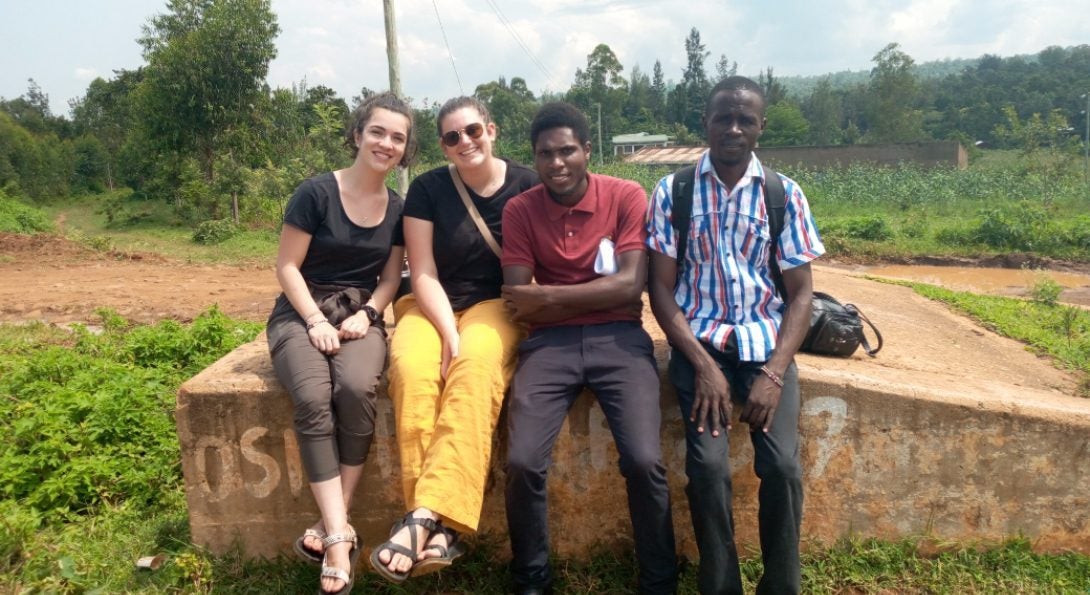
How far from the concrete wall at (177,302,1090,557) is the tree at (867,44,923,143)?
127 feet

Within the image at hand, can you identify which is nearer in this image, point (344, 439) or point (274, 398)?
point (344, 439)

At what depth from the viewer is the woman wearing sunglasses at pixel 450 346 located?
2318 mm

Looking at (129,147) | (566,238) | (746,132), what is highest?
(129,147)

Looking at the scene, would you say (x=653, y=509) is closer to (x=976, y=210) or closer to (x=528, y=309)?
(x=528, y=309)

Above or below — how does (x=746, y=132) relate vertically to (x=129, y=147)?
below

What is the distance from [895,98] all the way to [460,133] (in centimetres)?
4089

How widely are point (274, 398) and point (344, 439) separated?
0.38 m

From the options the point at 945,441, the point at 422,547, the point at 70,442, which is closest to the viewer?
the point at 422,547

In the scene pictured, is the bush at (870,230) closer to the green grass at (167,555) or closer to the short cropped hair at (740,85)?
the green grass at (167,555)

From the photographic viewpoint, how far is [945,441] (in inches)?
109

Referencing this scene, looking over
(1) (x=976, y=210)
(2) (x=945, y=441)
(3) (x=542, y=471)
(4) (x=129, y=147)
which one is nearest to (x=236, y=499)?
(3) (x=542, y=471)

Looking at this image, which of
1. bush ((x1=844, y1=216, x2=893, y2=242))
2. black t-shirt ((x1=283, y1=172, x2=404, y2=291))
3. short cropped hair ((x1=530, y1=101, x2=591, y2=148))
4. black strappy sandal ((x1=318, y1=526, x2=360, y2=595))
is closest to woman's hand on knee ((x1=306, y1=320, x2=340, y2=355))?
black t-shirt ((x1=283, y1=172, x2=404, y2=291))

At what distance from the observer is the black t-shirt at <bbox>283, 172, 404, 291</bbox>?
290 cm

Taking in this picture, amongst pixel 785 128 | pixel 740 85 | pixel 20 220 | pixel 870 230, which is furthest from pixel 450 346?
pixel 785 128
